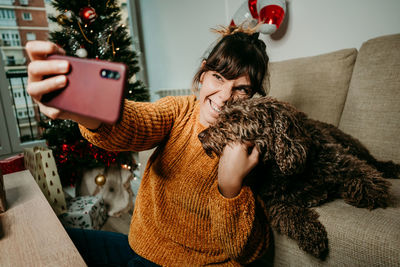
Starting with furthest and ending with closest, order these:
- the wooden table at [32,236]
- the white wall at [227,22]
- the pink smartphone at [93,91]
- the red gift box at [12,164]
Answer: the red gift box at [12,164], the white wall at [227,22], the wooden table at [32,236], the pink smartphone at [93,91]

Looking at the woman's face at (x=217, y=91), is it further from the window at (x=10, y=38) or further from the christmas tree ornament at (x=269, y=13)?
the window at (x=10, y=38)

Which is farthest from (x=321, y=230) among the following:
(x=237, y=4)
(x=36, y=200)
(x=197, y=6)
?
(x=197, y=6)

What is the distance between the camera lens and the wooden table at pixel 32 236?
0.56 metres

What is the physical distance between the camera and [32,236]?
65 centimetres

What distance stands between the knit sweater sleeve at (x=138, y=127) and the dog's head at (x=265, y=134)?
144 millimetres

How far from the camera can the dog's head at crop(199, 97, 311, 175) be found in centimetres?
72

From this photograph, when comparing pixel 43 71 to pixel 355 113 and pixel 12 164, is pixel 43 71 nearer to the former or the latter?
pixel 355 113

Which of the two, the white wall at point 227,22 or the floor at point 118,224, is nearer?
the white wall at point 227,22

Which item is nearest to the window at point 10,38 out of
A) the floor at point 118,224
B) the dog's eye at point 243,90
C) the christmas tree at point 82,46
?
the christmas tree at point 82,46

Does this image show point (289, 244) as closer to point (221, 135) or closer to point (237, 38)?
point (221, 135)

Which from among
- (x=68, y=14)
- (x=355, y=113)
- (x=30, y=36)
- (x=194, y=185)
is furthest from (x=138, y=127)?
(x=30, y=36)

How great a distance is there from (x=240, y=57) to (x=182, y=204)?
542mm

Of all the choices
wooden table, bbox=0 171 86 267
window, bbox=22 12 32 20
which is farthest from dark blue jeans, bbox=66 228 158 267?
window, bbox=22 12 32 20

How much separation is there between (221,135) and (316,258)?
1.76ft
